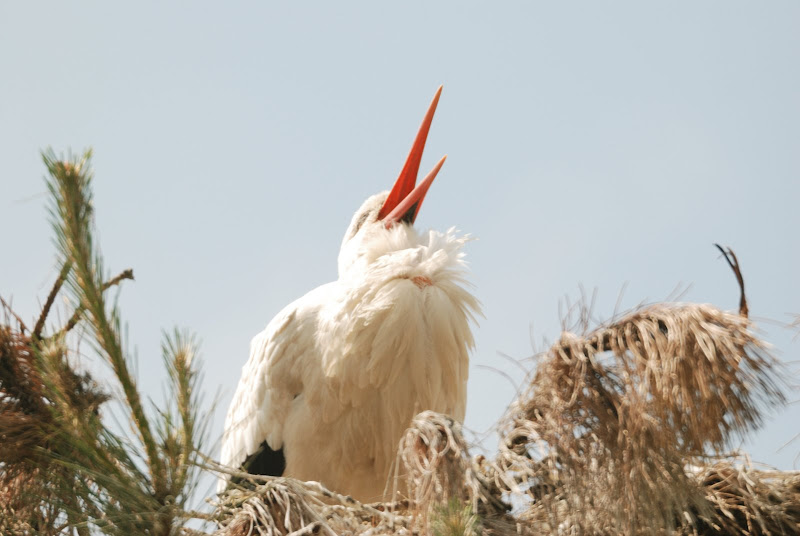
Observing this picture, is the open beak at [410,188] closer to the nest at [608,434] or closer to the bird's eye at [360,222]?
the bird's eye at [360,222]

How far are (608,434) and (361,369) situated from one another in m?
2.34

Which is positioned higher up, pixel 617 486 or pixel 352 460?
pixel 352 460

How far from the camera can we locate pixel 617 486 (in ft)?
10.3

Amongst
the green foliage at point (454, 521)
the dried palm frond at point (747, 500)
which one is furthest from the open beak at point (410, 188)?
the green foliage at point (454, 521)

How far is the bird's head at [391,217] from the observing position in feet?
19.2

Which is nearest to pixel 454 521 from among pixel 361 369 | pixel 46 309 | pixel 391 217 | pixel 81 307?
pixel 81 307

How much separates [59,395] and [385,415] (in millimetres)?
2620

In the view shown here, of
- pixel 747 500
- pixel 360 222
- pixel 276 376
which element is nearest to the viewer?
pixel 747 500

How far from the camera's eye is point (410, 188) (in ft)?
21.7

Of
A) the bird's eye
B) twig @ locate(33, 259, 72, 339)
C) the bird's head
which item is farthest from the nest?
the bird's eye

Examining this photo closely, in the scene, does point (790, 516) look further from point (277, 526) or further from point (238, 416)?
point (238, 416)

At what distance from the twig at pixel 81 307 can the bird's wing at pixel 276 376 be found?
1683 millimetres

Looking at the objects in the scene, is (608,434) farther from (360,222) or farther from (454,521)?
(360,222)

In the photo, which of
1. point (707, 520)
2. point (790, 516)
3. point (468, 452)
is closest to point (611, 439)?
point (468, 452)
